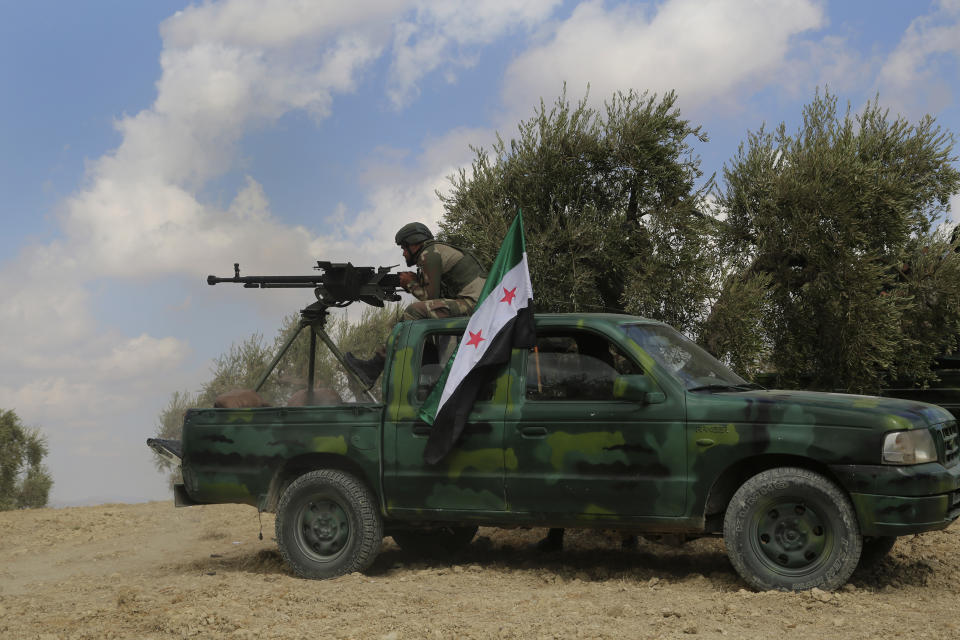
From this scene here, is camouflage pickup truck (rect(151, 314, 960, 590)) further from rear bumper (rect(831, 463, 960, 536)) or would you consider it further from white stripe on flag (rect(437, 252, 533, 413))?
white stripe on flag (rect(437, 252, 533, 413))

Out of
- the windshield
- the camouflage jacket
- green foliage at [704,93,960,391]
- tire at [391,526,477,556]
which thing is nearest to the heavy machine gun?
the camouflage jacket

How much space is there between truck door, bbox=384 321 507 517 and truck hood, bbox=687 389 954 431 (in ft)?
4.71

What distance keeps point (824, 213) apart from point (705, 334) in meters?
3.18

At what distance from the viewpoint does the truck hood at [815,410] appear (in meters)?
6.04

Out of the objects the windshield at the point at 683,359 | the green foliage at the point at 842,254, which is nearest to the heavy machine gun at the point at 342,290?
the windshield at the point at 683,359

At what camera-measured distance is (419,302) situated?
7.97 m

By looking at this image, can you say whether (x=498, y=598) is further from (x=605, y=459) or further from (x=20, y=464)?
(x=20, y=464)

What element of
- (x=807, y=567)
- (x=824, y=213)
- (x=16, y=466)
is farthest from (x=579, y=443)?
(x=16, y=466)

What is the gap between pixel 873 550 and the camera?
6.93 m

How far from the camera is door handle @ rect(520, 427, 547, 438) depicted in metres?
6.64

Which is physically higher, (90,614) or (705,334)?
(705,334)

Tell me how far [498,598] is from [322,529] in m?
1.75

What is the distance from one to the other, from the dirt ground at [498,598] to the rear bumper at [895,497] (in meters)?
0.48

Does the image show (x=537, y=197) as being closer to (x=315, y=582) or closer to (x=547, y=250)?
(x=547, y=250)
